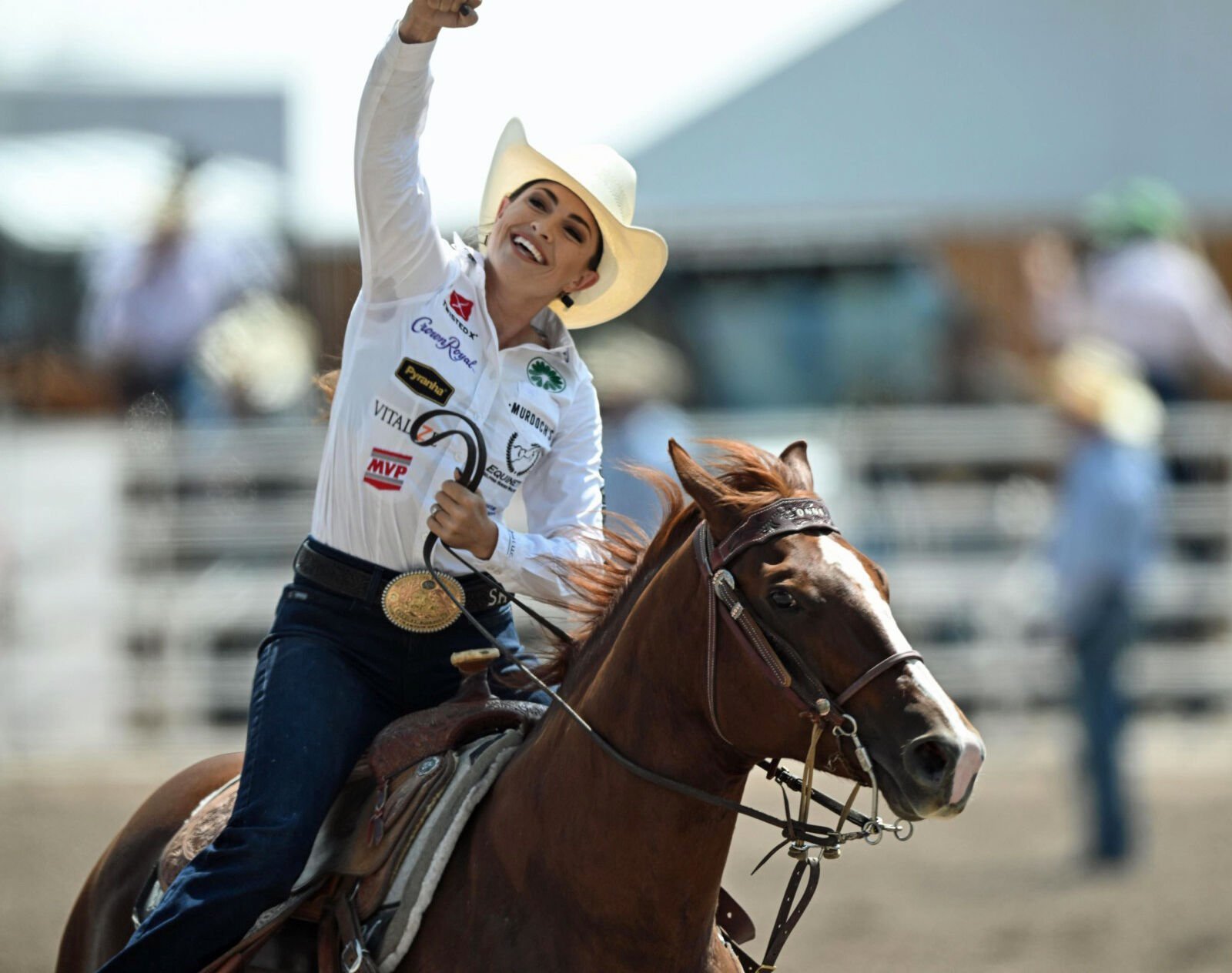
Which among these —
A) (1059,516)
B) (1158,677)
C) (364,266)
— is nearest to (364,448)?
(364,266)

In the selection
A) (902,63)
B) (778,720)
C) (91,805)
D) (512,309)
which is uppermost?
(902,63)

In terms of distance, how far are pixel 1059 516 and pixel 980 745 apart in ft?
23.7

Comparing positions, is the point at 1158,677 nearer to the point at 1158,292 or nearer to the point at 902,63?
the point at 1158,292

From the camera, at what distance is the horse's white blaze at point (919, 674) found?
2826 mm

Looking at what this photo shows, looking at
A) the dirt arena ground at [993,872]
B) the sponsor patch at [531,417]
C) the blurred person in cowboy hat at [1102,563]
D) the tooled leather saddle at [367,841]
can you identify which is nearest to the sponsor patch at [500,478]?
the sponsor patch at [531,417]

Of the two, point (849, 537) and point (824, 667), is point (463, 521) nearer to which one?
point (824, 667)

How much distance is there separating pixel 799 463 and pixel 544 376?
27.0 inches

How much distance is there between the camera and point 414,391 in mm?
3559

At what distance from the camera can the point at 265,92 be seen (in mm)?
13039

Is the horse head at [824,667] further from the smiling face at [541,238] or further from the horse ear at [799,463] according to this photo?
the smiling face at [541,238]

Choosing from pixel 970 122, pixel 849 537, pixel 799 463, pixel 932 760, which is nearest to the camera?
pixel 932 760

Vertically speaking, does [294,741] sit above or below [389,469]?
below

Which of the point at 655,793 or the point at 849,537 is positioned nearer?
the point at 655,793

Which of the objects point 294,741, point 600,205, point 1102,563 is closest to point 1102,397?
point 1102,563
